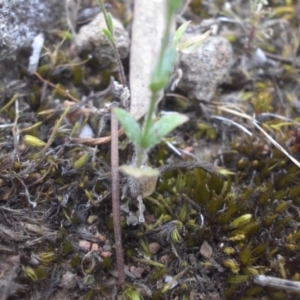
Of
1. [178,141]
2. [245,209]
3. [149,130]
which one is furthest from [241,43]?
[149,130]

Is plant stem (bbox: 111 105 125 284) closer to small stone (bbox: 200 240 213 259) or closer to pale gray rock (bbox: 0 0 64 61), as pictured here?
small stone (bbox: 200 240 213 259)

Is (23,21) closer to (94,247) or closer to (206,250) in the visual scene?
(94,247)

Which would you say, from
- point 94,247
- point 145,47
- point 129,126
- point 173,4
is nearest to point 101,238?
point 94,247

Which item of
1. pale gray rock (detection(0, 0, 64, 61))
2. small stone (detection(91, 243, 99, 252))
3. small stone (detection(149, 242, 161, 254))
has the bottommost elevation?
small stone (detection(149, 242, 161, 254))

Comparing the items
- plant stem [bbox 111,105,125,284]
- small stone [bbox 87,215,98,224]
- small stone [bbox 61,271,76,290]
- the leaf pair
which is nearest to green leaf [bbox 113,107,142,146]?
the leaf pair

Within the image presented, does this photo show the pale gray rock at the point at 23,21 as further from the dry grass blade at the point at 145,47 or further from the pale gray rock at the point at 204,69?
the pale gray rock at the point at 204,69

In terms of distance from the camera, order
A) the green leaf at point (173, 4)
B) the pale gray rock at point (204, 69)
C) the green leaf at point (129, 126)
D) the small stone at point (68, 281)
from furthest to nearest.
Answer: the pale gray rock at point (204, 69) → the small stone at point (68, 281) → the green leaf at point (129, 126) → the green leaf at point (173, 4)

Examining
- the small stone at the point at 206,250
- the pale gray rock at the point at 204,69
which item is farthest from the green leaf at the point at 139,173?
the pale gray rock at the point at 204,69

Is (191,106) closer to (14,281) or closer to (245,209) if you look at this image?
(245,209)
